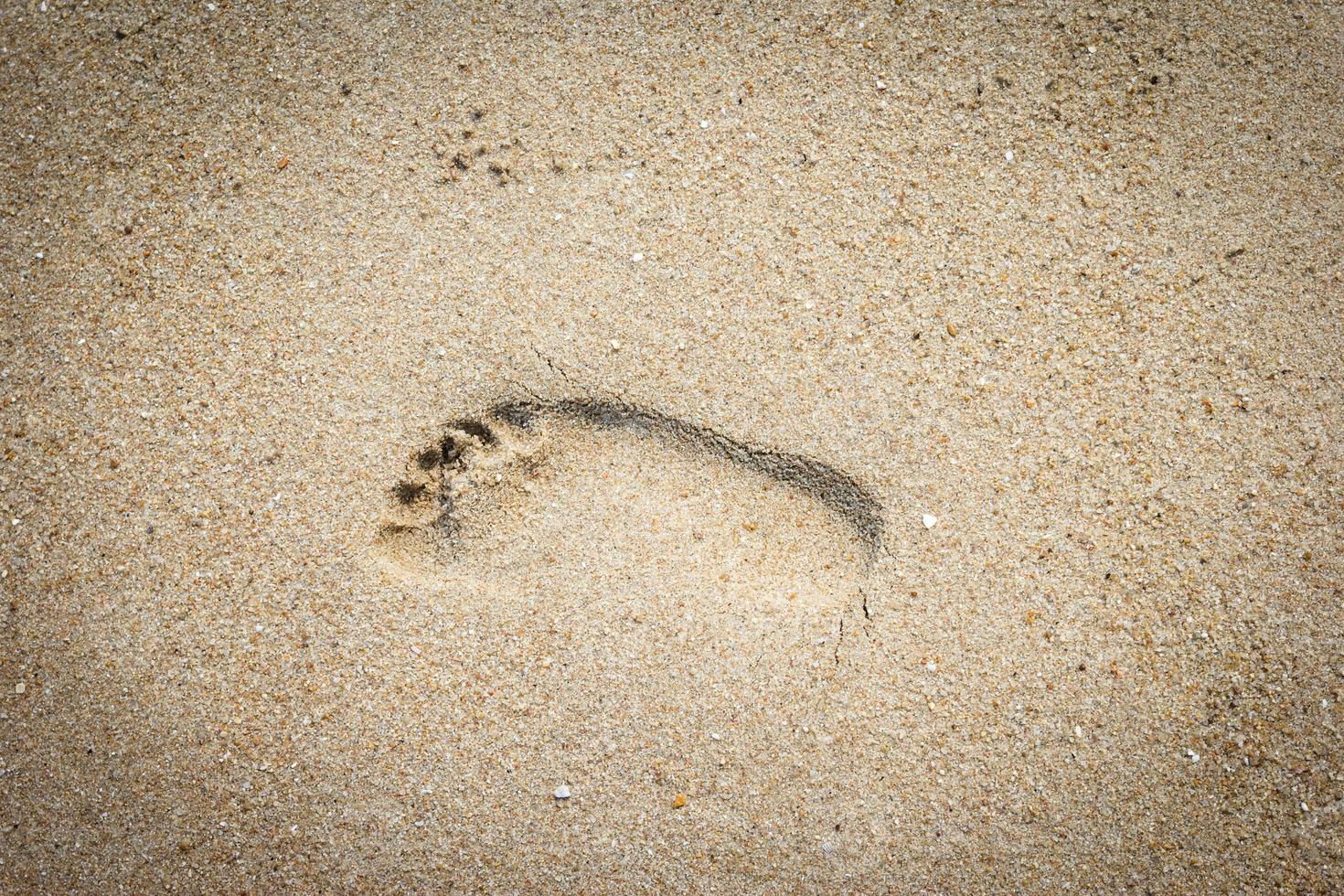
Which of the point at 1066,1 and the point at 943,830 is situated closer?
the point at 943,830

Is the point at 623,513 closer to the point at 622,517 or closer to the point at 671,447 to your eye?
the point at 622,517

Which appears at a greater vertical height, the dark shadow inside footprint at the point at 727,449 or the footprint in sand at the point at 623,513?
the dark shadow inside footprint at the point at 727,449

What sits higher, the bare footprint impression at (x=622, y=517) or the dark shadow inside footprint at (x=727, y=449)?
the dark shadow inside footprint at (x=727, y=449)

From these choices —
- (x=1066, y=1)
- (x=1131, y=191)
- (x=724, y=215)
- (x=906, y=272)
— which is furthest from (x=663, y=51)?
(x=1131, y=191)

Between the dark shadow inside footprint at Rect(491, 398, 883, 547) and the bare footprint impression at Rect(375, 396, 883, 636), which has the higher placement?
the dark shadow inside footprint at Rect(491, 398, 883, 547)

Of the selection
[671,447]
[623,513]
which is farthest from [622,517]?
[671,447]

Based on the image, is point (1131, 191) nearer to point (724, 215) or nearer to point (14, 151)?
point (724, 215)
